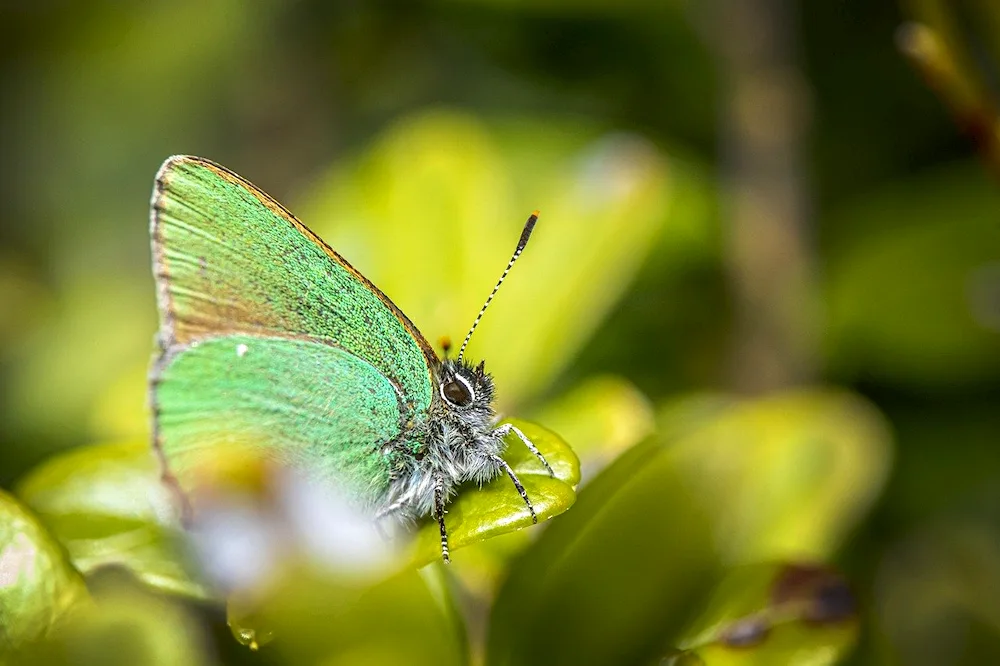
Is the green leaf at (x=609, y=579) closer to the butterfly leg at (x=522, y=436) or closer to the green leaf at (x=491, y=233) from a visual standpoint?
the butterfly leg at (x=522, y=436)

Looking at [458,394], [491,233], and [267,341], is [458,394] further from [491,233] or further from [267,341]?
[491,233]

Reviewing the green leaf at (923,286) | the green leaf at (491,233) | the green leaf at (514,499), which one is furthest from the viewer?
the green leaf at (923,286)

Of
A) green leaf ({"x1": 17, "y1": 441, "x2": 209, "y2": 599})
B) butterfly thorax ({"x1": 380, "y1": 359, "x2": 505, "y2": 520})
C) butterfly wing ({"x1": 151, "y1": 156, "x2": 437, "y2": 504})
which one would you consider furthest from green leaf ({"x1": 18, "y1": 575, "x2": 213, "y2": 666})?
butterfly thorax ({"x1": 380, "y1": 359, "x2": 505, "y2": 520})

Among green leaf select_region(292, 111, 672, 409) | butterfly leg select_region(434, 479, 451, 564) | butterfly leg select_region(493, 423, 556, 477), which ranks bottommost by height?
butterfly leg select_region(434, 479, 451, 564)

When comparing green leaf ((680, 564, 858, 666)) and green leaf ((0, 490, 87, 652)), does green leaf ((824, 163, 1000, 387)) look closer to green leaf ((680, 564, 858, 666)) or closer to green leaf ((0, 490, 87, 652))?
green leaf ((680, 564, 858, 666))

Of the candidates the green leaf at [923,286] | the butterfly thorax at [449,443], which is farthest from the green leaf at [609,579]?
the green leaf at [923,286]

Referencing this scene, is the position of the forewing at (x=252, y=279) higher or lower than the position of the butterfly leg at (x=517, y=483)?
higher
